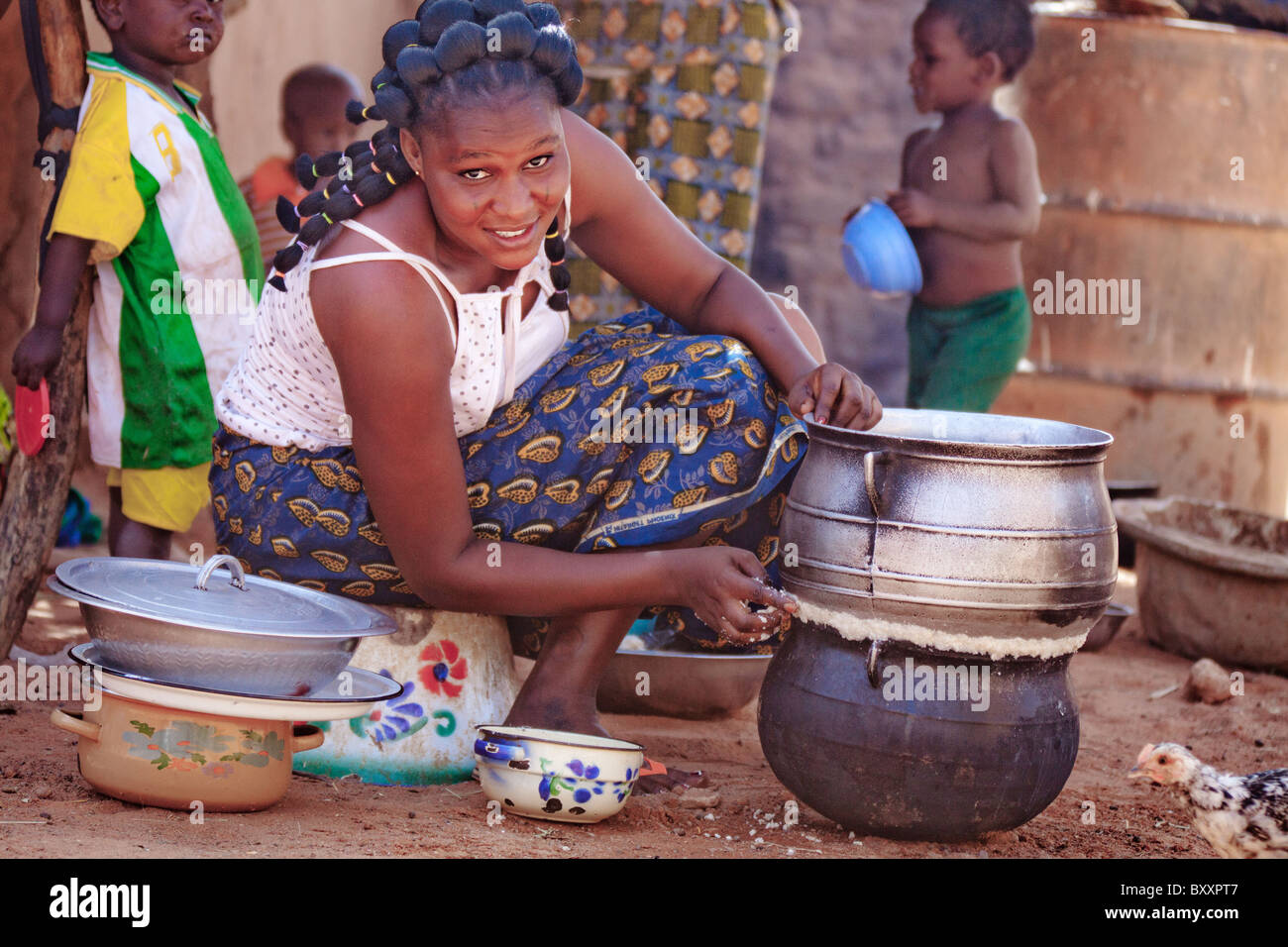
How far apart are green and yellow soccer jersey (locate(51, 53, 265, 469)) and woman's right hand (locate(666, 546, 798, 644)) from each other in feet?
5.32

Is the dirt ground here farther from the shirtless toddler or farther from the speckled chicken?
the shirtless toddler

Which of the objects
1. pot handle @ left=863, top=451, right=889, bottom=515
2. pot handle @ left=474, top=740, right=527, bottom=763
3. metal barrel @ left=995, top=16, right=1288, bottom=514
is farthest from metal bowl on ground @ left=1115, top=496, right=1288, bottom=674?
pot handle @ left=474, top=740, right=527, bottom=763

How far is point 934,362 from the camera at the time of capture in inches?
192

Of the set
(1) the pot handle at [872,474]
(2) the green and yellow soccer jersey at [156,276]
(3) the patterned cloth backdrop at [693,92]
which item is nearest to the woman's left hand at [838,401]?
(1) the pot handle at [872,474]

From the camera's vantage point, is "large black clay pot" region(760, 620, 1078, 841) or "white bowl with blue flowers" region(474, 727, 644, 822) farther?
"white bowl with blue flowers" region(474, 727, 644, 822)

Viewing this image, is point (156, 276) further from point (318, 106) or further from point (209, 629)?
point (318, 106)

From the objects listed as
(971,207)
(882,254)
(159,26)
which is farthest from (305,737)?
(971,207)

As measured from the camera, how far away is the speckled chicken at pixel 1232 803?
230 cm

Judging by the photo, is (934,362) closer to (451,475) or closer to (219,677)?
(451,475)

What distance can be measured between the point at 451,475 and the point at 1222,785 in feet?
4.49

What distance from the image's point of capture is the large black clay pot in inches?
87.7

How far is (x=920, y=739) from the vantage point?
222cm
